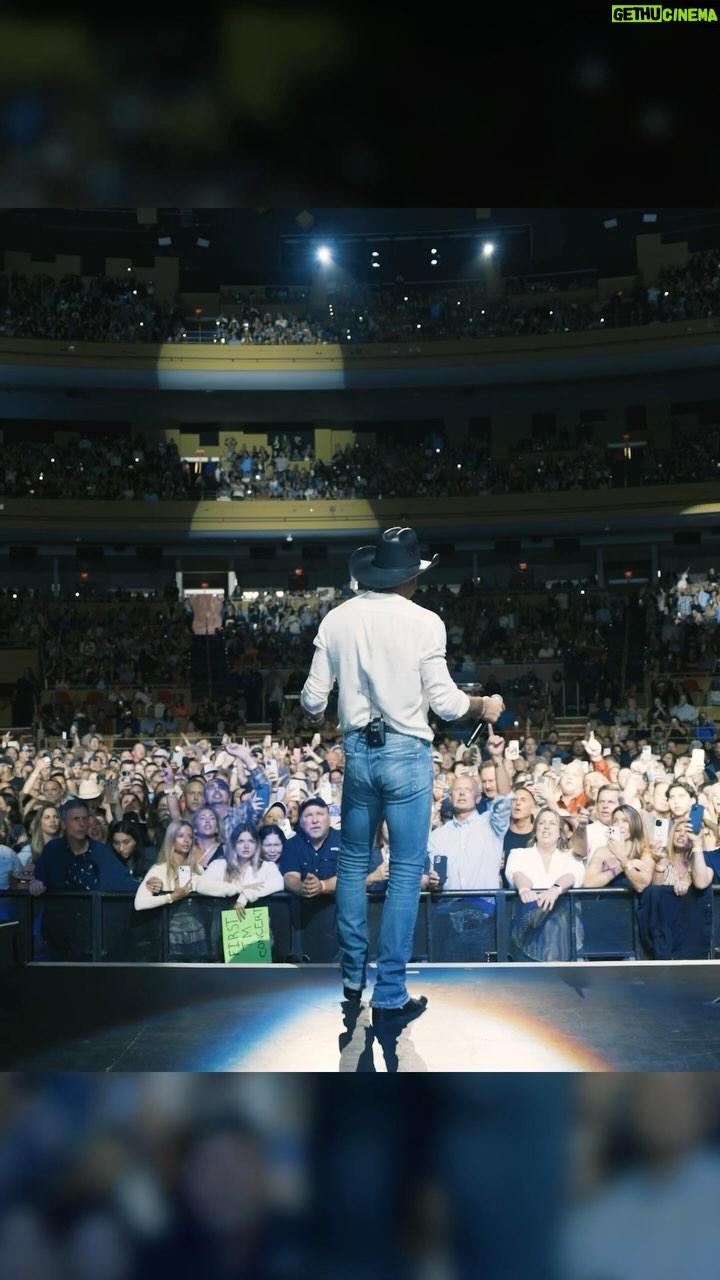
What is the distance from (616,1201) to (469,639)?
2284 centimetres

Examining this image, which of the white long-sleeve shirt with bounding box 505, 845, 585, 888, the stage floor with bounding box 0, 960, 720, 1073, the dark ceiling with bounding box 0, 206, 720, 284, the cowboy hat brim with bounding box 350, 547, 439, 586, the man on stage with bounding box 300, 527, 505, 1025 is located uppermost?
the dark ceiling with bounding box 0, 206, 720, 284

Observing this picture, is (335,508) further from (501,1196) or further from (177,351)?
(501,1196)

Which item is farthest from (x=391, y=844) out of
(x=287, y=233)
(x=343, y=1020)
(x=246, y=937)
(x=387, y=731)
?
(x=287, y=233)

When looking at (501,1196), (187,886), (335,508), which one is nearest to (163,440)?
(335,508)

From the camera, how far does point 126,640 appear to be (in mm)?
26547

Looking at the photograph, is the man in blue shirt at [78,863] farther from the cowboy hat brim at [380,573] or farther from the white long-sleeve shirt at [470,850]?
the cowboy hat brim at [380,573]

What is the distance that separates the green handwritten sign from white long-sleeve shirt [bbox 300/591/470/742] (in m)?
1.57

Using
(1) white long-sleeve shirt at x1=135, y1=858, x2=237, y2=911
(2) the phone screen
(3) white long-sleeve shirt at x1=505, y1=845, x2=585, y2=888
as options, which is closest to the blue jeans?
(1) white long-sleeve shirt at x1=135, y1=858, x2=237, y2=911

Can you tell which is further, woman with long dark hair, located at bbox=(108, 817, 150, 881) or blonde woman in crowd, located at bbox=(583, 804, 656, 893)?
woman with long dark hair, located at bbox=(108, 817, 150, 881)

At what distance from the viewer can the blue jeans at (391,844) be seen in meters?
4.11

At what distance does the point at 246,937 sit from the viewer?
5410 millimetres

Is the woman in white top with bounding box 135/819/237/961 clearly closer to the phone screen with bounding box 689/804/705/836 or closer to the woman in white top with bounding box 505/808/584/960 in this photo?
the woman in white top with bounding box 505/808/584/960

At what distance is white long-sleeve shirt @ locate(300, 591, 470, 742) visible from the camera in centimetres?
416

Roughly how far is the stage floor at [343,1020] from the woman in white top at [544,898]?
0.90 metres
